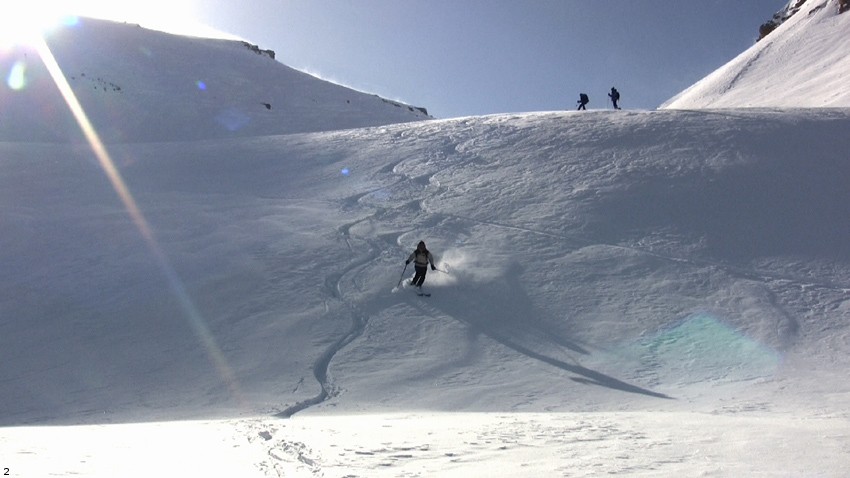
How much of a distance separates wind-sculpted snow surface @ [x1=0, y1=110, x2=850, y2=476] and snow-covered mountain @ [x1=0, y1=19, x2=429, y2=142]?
1074cm

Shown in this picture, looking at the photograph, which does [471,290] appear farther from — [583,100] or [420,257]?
[583,100]

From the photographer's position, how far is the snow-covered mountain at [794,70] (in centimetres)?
3238

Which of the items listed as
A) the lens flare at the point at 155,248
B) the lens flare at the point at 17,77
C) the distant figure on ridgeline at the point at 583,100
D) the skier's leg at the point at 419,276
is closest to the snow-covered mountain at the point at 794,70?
the distant figure on ridgeline at the point at 583,100

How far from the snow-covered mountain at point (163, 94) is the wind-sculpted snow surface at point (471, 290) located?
1074 cm

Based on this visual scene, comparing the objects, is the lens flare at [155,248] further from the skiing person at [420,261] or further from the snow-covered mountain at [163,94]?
the skiing person at [420,261]

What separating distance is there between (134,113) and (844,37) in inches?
1525

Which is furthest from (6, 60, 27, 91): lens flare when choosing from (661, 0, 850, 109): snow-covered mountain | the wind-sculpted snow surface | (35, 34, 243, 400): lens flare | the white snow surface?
(661, 0, 850, 109): snow-covered mountain

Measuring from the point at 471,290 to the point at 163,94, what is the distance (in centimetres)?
2924

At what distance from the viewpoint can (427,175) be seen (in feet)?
62.2

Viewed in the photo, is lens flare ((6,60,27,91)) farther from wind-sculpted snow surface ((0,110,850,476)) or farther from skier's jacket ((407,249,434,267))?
skier's jacket ((407,249,434,267))

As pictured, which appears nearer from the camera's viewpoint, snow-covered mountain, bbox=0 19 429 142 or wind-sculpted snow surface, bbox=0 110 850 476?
wind-sculpted snow surface, bbox=0 110 850 476

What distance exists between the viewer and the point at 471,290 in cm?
1253

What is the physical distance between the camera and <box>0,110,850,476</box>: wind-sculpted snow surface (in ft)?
26.6

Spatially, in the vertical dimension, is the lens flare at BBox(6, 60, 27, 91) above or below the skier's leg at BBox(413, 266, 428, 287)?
above
